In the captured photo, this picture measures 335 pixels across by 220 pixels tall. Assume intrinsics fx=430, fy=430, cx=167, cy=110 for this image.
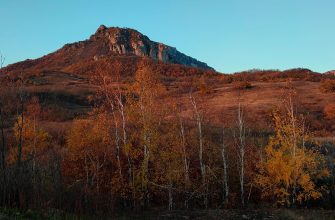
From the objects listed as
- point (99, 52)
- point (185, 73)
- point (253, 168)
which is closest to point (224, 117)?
point (253, 168)

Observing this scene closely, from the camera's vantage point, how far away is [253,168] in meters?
37.8

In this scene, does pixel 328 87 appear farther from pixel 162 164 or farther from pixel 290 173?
pixel 162 164

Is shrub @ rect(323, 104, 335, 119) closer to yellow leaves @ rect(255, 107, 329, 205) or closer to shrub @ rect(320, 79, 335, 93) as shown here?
shrub @ rect(320, 79, 335, 93)

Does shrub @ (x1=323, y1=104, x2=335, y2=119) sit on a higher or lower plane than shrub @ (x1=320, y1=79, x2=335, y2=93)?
lower

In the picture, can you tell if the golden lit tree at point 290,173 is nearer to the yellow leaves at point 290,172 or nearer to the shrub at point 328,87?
the yellow leaves at point 290,172

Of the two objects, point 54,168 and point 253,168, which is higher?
point 54,168

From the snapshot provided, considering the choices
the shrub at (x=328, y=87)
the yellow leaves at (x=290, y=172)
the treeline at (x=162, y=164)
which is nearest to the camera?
the treeline at (x=162, y=164)

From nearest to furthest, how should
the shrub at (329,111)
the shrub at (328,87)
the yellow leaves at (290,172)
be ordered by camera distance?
the yellow leaves at (290,172)
the shrub at (329,111)
the shrub at (328,87)

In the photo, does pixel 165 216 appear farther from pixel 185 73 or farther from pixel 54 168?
pixel 185 73

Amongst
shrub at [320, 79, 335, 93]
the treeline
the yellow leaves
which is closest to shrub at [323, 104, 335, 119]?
shrub at [320, 79, 335, 93]

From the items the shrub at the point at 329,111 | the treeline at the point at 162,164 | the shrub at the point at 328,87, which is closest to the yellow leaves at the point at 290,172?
the treeline at the point at 162,164

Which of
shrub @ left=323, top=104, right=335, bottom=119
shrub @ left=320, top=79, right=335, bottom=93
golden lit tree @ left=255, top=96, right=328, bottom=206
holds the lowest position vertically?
golden lit tree @ left=255, top=96, right=328, bottom=206

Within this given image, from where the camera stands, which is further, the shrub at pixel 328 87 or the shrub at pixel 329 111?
the shrub at pixel 328 87

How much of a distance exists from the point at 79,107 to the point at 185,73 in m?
67.3
